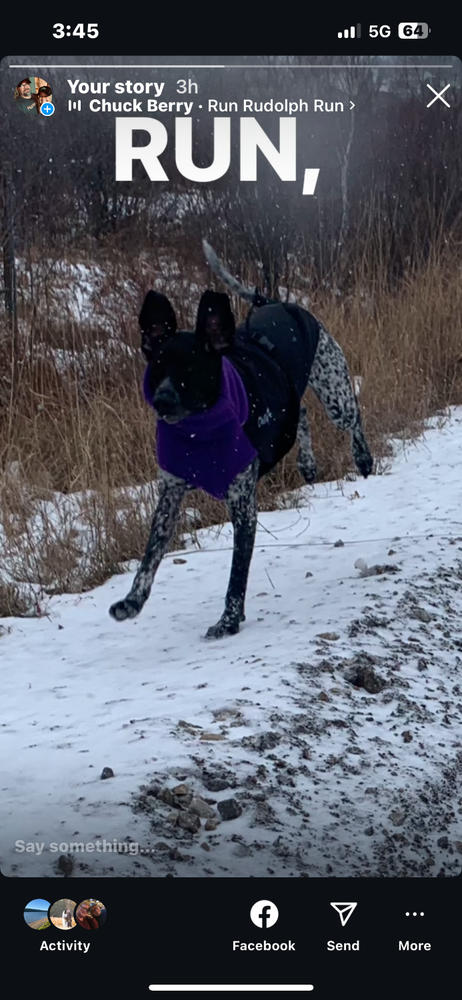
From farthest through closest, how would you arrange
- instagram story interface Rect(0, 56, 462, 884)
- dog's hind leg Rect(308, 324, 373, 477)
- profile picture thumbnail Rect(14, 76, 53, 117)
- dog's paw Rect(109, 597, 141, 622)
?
dog's hind leg Rect(308, 324, 373, 477) < dog's paw Rect(109, 597, 141, 622) < profile picture thumbnail Rect(14, 76, 53, 117) < instagram story interface Rect(0, 56, 462, 884)

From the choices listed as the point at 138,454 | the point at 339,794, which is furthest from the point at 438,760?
the point at 138,454

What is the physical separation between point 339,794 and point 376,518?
2.53m

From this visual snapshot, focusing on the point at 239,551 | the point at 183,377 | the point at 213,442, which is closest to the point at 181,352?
the point at 183,377

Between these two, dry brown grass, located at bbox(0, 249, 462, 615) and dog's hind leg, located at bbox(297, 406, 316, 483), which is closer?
dry brown grass, located at bbox(0, 249, 462, 615)

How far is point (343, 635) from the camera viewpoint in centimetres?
356

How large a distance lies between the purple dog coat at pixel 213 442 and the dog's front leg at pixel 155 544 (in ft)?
0.28

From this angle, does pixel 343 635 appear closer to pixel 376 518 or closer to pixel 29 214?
pixel 376 518

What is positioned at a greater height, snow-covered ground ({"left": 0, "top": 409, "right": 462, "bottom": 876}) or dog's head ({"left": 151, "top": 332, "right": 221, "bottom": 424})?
dog's head ({"left": 151, "top": 332, "right": 221, "bottom": 424})

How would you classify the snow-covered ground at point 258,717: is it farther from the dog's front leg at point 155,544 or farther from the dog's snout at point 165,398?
the dog's snout at point 165,398

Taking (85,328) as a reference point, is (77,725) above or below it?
below
